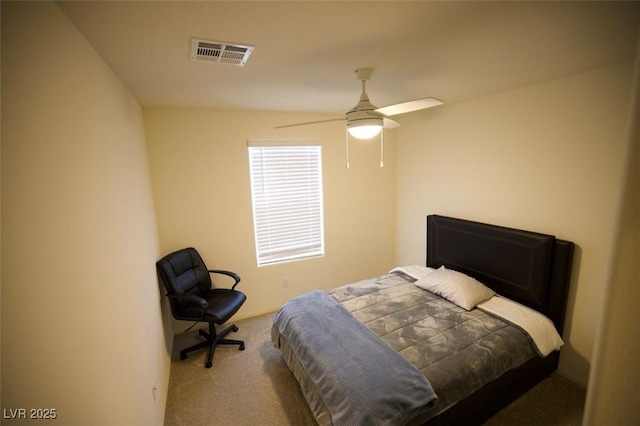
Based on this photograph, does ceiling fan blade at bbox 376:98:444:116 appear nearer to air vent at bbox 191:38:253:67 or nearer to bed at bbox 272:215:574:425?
air vent at bbox 191:38:253:67

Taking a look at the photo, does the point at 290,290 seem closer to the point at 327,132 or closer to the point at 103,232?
the point at 327,132

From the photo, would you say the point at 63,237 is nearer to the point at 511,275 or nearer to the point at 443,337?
the point at 443,337

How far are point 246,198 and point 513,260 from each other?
293 centimetres

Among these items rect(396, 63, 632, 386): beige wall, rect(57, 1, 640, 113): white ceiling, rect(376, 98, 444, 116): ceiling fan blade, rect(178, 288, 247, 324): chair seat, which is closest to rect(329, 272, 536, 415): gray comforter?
rect(396, 63, 632, 386): beige wall

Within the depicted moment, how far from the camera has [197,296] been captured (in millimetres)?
2850

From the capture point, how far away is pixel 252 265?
141 inches

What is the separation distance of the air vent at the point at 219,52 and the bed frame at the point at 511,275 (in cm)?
252

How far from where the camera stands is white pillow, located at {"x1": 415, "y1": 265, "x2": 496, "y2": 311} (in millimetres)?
2590

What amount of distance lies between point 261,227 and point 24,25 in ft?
9.17

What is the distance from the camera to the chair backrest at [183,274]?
107 inches

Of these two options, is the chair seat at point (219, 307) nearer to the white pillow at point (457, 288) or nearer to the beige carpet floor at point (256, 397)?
the beige carpet floor at point (256, 397)

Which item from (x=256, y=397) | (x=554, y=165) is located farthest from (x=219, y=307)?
(x=554, y=165)

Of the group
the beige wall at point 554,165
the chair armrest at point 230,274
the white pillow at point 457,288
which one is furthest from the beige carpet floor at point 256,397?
the white pillow at point 457,288

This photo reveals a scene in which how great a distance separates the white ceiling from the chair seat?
204 cm
